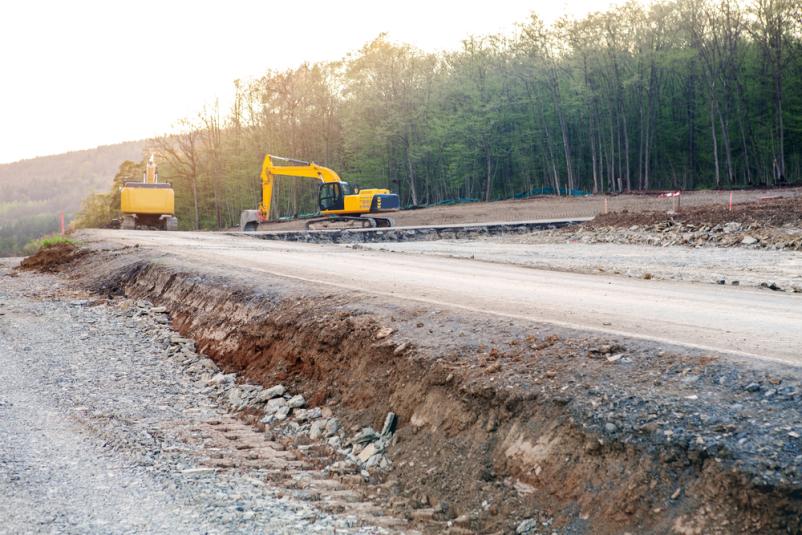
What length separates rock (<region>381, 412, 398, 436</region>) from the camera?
618cm

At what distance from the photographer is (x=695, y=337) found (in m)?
6.52

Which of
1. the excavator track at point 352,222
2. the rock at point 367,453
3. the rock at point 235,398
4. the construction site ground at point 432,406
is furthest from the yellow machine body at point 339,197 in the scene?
the rock at point 367,453

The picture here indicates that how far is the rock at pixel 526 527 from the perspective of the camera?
4.32m

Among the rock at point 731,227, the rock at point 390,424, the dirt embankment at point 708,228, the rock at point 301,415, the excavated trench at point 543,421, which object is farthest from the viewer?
the rock at point 731,227

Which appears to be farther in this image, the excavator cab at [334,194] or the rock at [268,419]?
the excavator cab at [334,194]

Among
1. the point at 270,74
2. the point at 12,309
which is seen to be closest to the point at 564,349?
the point at 12,309

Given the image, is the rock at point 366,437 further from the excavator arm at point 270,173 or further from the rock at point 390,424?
the excavator arm at point 270,173

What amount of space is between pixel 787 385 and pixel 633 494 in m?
1.43

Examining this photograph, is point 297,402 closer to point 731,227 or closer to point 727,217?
point 731,227

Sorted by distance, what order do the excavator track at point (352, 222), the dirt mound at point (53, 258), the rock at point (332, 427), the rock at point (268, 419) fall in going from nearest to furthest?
1. the rock at point (332, 427)
2. the rock at point (268, 419)
3. the dirt mound at point (53, 258)
4. the excavator track at point (352, 222)

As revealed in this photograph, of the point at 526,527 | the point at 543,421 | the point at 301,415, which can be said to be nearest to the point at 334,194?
the point at 301,415

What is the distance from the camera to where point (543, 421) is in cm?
502

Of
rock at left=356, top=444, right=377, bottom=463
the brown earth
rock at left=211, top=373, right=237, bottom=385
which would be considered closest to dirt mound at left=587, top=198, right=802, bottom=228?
the brown earth

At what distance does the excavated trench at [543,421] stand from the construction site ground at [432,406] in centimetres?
2
